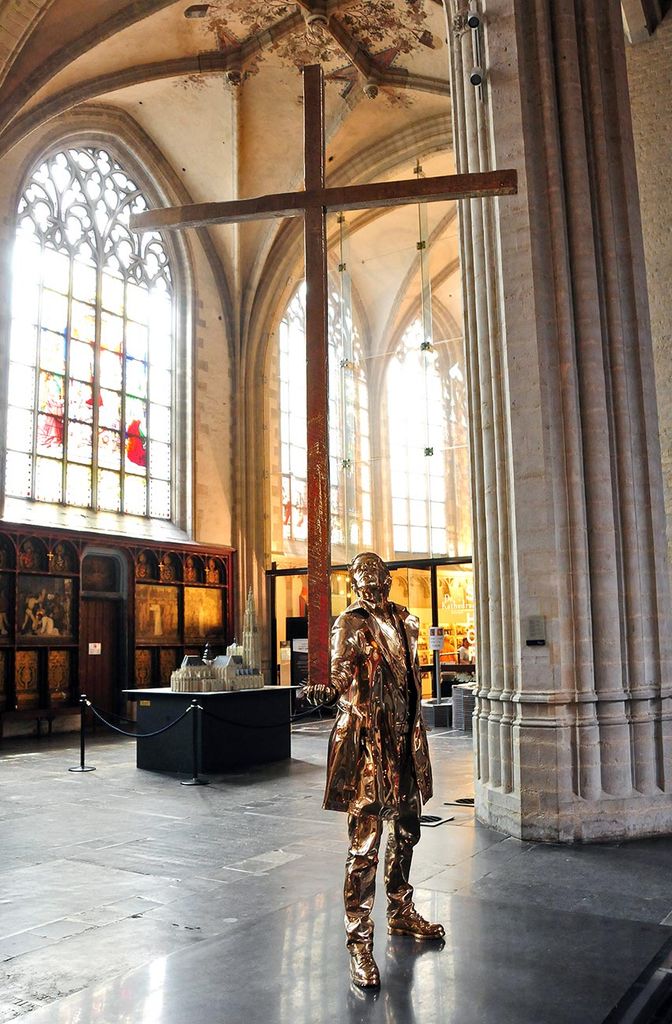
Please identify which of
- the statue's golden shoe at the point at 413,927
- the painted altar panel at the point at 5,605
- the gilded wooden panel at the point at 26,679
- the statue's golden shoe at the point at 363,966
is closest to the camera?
the statue's golden shoe at the point at 363,966

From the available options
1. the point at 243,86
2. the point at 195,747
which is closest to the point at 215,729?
the point at 195,747

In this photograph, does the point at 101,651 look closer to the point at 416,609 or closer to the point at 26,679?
the point at 26,679

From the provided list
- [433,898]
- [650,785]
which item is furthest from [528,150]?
[433,898]

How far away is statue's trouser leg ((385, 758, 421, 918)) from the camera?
3.83m

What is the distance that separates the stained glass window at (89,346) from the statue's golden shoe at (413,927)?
12076 mm

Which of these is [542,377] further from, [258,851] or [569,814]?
[258,851]

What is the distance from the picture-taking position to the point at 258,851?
575 cm

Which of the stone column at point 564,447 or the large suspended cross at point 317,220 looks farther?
the stone column at point 564,447

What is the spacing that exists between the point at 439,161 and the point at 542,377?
43.1 feet

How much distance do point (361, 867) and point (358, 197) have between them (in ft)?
9.95

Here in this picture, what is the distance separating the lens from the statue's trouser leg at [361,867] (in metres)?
3.49

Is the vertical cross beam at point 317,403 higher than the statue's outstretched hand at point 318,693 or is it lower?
higher

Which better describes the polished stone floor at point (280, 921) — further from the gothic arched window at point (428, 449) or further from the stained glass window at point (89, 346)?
the gothic arched window at point (428, 449)

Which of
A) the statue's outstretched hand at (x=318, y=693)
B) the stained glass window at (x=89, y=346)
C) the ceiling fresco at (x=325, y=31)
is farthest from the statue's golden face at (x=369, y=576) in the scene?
the ceiling fresco at (x=325, y=31)
